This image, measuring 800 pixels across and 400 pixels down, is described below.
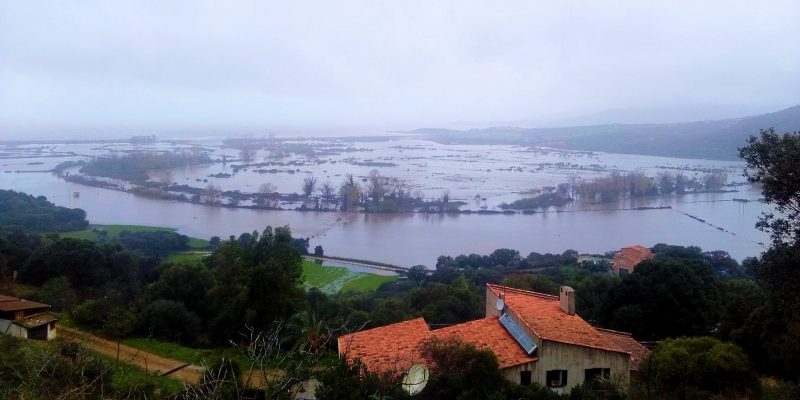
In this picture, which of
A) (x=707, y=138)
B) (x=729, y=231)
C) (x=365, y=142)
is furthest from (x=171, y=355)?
(x=365, y=142)

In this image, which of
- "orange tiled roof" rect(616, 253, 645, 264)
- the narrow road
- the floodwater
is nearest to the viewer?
the narrow road

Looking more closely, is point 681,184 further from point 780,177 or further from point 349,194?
point 780,177

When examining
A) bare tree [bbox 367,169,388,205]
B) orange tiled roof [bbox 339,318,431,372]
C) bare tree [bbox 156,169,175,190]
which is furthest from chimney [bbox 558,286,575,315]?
bare tree [bbox 156,169,175,190]

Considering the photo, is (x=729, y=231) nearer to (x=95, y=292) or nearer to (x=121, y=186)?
(x=95, y=292)

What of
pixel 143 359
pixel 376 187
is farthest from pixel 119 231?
pixel 143 359

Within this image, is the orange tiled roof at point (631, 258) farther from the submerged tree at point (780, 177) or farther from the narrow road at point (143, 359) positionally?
the narrow road at point (143, 359)

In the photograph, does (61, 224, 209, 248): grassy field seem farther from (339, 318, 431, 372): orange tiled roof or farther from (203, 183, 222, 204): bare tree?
(339, 318, 431, 372): orange tiled roof
